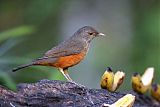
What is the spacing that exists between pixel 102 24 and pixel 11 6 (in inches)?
89.6

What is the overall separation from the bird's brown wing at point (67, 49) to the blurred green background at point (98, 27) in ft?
7.55

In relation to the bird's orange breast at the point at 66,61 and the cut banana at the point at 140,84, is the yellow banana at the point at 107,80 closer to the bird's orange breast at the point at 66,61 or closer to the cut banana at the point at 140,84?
the cut banana at the point at 140,84

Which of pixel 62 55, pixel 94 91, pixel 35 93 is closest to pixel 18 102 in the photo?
pixel 35 93

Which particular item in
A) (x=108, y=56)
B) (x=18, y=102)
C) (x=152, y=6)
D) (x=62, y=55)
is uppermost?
(x=152, y=6)

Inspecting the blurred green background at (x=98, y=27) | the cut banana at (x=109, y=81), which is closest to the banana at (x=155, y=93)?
the cut banana at (x=109, y=81)

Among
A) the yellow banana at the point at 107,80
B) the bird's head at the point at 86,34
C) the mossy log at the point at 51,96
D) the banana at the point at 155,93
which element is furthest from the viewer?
the bird's head at the point at 86,34

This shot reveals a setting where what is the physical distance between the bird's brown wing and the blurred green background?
2300mm

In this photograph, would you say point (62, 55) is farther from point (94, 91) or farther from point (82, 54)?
point (94, 91)

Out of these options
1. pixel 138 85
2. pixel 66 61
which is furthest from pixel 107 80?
pixel 66 61

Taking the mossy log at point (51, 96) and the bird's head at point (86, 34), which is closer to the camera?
the mossy log at point (51, 96)

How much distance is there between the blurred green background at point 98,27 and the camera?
1066cm

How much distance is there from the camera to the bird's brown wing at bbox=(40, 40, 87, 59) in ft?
22.0

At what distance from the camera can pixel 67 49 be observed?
6898 millimetres

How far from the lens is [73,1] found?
40.7 feet
